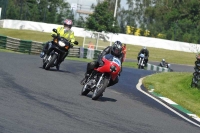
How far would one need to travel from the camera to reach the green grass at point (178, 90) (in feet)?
52.7

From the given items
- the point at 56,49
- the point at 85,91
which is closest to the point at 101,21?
the point at 56,49

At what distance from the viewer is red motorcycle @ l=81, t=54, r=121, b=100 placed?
12859mm

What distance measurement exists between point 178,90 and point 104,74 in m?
7.04

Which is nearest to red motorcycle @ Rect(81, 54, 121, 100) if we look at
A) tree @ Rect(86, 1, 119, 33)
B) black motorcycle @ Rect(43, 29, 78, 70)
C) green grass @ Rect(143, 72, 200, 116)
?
green grass @ Rect(143, 72, 200, 116)

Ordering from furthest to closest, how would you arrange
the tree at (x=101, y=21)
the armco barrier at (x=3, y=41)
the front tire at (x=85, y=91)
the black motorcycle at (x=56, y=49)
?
the tree at (x=101, y=21) < the armco barrier at (x=3, y=41) < the black motorcycle at (x=56, y=49) < the front tire at (x=85, y=91)

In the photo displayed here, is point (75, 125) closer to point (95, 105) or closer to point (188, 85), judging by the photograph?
point (95, 105)

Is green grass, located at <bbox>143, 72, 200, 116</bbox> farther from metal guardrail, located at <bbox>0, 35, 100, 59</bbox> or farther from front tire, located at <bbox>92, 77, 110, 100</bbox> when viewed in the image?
metal guardrail, located at <bbox>0, 35, 100, 59</bbox>

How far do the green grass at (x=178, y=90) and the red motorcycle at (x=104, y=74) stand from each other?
245 centimetres

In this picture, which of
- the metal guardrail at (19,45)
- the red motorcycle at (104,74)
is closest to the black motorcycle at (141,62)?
the metal guardrail at (19,45)

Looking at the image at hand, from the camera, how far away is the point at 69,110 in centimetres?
1053

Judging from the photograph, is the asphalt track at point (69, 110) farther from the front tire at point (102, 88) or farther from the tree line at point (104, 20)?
the tree line at point (104, 20)

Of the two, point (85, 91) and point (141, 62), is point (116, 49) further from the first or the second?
point (141, 62)

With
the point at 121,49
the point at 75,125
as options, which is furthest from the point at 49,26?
the point at 75,125

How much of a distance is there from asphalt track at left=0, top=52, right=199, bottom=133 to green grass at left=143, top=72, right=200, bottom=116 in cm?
96
